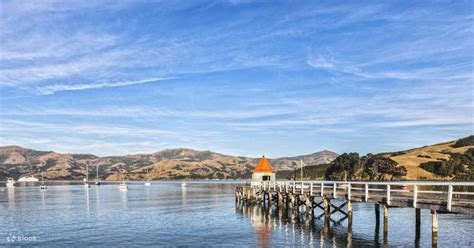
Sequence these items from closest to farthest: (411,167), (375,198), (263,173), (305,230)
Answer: (375,198) < (305,230) < (263,173) < (411,167)

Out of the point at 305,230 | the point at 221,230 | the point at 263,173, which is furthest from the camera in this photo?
the point at 263,173

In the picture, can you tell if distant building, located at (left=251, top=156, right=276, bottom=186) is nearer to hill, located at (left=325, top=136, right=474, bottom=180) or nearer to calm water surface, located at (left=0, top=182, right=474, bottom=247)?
calm water surface, located at (left=0, top=182, right=474, bottom=247)

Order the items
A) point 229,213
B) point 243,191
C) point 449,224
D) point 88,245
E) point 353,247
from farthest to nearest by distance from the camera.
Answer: point 243,191, point 229,213, point 449,224, point 88,245, point 353,247

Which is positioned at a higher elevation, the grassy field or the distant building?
the distant building

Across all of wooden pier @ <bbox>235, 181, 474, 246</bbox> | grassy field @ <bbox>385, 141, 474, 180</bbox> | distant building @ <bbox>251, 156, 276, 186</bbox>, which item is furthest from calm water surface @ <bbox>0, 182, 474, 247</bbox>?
grassy field @ <bbox>385, 141, 474, 180</bbox>

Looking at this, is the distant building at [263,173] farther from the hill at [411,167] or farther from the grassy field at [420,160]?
the grassy field at [420,160]

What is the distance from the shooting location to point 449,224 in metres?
44.8

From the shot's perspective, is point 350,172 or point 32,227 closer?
point 32,227

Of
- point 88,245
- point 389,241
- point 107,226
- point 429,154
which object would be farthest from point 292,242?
point 429,154

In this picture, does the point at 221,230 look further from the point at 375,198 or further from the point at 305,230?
the point at 375,198

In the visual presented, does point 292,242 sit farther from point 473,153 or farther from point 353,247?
point 473,153

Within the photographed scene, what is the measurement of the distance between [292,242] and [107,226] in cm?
2198

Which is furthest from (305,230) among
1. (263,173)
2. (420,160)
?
(420,160)

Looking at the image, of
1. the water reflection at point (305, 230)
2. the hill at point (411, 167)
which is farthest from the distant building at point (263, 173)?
the hill at point (411, 167)
